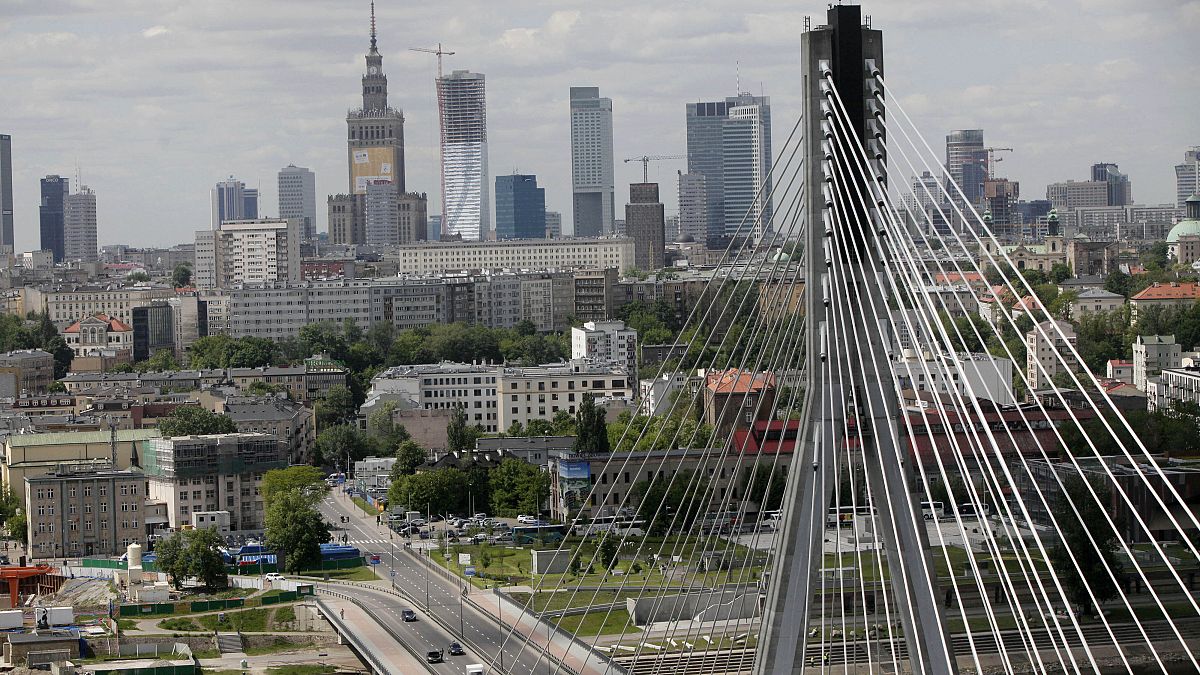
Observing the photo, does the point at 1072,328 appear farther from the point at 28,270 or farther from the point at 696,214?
the point at 696,214

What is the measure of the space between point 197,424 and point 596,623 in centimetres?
925

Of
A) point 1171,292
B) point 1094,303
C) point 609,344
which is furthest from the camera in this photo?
point 1094,303

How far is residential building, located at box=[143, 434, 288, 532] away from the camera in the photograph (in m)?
16.5

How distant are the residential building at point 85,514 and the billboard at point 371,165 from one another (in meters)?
50.6

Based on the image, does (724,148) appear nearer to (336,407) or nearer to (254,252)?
(254,252)

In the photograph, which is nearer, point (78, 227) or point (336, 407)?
point (336, 407)

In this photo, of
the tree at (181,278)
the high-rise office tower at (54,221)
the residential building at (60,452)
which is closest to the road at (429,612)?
the residential building at (60,452)

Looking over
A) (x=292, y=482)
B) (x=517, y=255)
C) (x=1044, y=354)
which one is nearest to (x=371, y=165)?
(x=517, y=255)

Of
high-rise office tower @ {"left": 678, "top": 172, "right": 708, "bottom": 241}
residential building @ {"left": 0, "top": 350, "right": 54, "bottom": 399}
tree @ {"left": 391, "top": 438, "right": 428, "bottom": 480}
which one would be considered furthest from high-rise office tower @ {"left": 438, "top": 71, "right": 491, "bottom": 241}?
tree @ {"left": 391, "top": 438, "right": 428, "bottom": 480}

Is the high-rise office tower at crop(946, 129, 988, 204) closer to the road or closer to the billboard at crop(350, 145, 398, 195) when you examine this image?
the billboard at crop(350, 145, 398, 195)

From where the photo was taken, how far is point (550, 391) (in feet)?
74.9

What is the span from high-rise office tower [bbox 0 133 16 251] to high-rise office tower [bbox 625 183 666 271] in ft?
66.9

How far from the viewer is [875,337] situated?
19.0 ft

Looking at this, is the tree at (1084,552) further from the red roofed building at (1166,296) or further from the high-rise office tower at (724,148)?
the high-rise office tower at (724,148)
